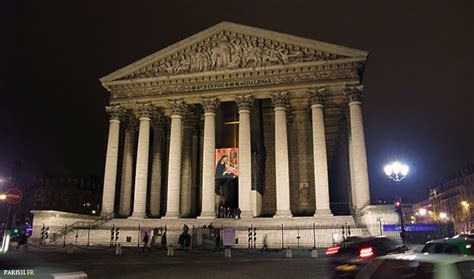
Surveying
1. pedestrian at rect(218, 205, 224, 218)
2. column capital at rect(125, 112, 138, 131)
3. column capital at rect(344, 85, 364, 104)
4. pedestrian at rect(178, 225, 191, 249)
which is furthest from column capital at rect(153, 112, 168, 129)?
column capital at rect(344, 85, 364, 104)

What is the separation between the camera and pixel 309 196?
123 ft

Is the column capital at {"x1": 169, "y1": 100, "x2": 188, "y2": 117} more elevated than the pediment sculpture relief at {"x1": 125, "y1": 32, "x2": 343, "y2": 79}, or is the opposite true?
the pediment sculpture relief at {"x1": 125, "y1": 32, "x2": 343, "y2": 79}

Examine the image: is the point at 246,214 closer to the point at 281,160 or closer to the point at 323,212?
the point at 281,160

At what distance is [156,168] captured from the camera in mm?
39094

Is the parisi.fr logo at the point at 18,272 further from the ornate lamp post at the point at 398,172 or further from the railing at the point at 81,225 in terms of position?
Result: the railing at the point at 81,225

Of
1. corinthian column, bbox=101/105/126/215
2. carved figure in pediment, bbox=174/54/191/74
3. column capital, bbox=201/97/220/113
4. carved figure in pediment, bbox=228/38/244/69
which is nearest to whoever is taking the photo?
carved figure in pediment, bbox=228/38/244/69

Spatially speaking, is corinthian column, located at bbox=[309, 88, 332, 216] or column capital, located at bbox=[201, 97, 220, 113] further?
column capital, located at bbox=[201, 97, 220, 113]

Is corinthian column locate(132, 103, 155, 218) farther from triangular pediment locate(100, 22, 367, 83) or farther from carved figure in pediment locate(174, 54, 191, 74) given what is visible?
carved figure in pediment locate(174, 54, 191, 74)

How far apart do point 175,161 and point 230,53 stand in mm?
10676

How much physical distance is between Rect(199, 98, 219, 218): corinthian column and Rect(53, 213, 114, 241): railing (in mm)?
8614

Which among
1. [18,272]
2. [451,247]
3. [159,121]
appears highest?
[159,121]

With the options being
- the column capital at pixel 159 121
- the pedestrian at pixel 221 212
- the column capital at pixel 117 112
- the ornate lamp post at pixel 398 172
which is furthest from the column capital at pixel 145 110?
the ornate lamp post at pixel 398 172

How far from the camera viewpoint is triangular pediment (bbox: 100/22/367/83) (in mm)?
33812

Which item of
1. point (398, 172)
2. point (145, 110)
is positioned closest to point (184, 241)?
point (145, 110)
